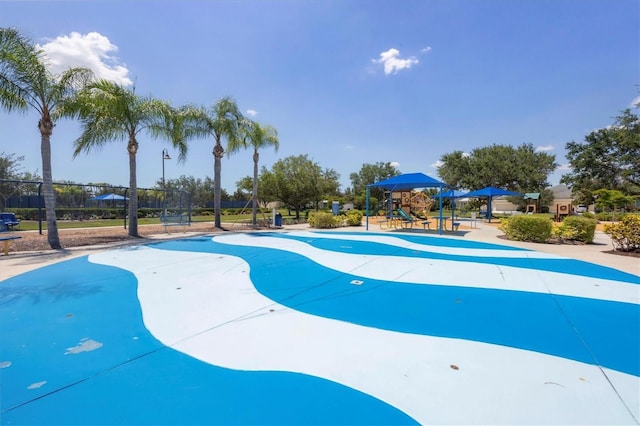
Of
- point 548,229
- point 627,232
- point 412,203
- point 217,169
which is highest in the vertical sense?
point 217,169

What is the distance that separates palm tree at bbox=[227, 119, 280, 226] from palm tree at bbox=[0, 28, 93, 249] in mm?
8347

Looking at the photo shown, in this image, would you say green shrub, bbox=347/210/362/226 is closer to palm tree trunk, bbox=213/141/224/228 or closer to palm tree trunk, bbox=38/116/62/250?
palm tree trunk, bbox=213/141/224/228

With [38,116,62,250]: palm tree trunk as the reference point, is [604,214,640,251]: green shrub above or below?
below

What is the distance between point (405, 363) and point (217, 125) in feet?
55.0

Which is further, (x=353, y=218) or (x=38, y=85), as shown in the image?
(x=353, y=218)

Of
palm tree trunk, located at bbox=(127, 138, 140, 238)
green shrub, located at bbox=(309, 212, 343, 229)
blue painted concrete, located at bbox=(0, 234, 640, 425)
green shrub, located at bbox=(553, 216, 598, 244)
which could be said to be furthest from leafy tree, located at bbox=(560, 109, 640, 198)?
palm tree trunk, located at bbox=(127, 138, 140, 238)

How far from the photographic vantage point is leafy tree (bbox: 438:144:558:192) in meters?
36.8

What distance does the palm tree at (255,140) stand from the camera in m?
17.9

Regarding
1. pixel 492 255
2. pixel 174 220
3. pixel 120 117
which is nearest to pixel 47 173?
pixel 120 117

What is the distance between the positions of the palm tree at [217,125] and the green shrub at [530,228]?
1484 cm

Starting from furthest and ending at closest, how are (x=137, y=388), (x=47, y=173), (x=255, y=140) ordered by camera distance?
(x=255, y=140)
(x=47, y=173)
(x=137, y=388)

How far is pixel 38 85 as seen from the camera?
9.42 metres

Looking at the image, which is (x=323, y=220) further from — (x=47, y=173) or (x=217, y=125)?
(x=47, y=173)

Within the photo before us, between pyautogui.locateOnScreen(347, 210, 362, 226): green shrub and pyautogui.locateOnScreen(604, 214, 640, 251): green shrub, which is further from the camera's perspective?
pyautogui.locateOnScreen(347, 210, 362, 226): green shrub
